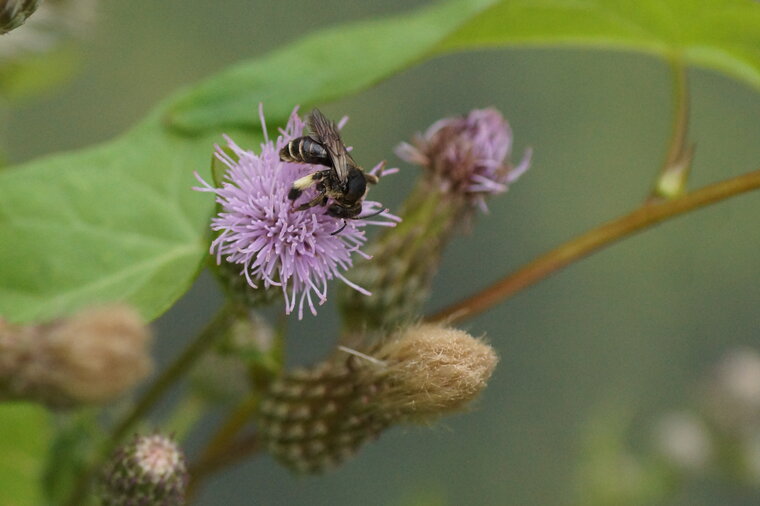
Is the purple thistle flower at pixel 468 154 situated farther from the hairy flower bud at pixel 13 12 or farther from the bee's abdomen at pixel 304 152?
the hairy flower bud at pixel 13 12

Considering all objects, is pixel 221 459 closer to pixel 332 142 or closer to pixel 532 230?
pixel 332 142

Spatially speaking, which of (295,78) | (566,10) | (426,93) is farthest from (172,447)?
(426,93)

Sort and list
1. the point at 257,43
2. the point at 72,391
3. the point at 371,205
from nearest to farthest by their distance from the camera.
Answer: the point at 72,391 → the point at 371,205 → the point at 257,43

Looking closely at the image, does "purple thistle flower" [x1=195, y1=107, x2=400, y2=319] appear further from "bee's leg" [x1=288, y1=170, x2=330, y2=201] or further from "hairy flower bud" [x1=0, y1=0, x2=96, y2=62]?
"hairy flower bud" [x1=0, y1=0, x2=96, y2=62]

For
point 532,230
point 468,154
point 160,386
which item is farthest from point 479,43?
point 532,230

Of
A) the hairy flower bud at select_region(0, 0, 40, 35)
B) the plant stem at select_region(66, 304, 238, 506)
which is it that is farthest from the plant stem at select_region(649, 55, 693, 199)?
the hairy flower bud at select_region(0, 0, 40, 35)

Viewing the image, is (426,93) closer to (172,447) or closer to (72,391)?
(172,447)
